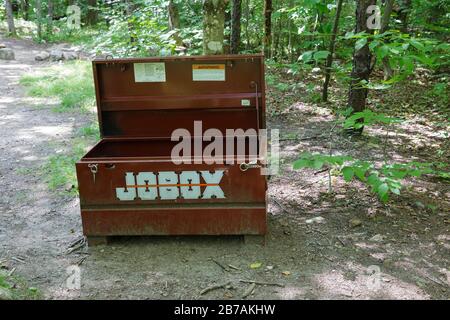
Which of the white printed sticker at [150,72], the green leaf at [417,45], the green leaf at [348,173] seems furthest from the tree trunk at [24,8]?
the green leaf at [417,45]

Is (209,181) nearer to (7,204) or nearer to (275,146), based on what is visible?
(7,204)

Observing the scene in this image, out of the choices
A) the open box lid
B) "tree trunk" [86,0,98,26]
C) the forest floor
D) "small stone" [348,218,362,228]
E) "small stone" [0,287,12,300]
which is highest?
"tree trunk" [86,0,98,26]

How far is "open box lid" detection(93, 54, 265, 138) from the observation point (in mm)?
4234

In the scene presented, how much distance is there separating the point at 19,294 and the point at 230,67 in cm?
264

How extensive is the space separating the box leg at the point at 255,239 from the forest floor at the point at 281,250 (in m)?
0.04

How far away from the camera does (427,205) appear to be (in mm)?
4332

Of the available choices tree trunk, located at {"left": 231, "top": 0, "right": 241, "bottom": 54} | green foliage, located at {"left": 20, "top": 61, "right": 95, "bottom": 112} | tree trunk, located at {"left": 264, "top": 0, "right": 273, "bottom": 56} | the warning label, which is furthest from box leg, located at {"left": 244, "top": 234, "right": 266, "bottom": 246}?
tree trunk, located at {"left": 264, "top": 0, "right": 273, "bottom": 56}

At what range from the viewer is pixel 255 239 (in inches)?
146

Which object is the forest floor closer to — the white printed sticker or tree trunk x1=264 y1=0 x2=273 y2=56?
the white printed sticker

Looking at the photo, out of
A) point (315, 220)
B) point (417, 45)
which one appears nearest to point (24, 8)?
point (315, 220)

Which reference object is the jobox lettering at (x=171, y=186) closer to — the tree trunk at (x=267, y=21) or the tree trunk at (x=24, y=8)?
the tree trunk at (x=267, y=21)

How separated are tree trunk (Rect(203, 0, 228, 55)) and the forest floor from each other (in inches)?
75.4
